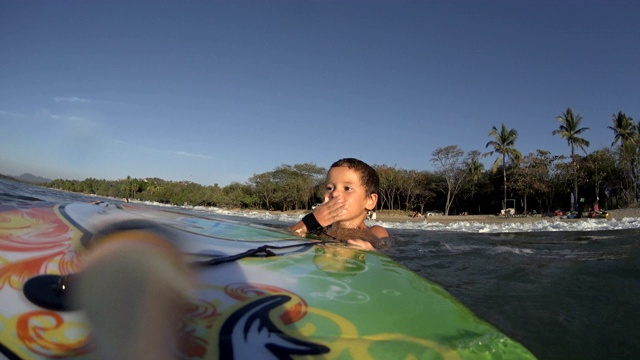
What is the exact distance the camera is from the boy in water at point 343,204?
318 centimetres

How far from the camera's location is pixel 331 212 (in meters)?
3.19

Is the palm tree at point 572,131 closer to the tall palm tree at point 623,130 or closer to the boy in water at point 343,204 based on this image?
the tall palm tree at point 623,130

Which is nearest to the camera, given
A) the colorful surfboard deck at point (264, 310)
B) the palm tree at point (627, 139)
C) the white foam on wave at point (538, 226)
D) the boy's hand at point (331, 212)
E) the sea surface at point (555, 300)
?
the colorful surfboard deck at point (264, 310)

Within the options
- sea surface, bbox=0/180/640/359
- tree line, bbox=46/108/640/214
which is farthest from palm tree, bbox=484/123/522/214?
sea surface, bbox=0/180/640/359

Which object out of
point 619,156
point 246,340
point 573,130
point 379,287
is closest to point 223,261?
point 246,340

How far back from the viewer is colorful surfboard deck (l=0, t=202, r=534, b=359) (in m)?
0.92

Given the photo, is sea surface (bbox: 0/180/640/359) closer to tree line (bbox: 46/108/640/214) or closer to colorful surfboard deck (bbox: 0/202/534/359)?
colorful surfboard deck (bbox: 0/202/534/359)

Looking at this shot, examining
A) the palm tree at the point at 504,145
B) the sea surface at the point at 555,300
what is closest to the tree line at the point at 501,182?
the palm tree at the point at 504,145

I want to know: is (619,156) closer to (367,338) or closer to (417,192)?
(417,192)

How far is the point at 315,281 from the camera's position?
4.73ft

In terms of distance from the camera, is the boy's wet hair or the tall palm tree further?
the tall palm tree

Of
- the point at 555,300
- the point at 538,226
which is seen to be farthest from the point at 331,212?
the point at 538,226

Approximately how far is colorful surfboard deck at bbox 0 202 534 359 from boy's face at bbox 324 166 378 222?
148 cm

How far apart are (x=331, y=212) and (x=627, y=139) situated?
35955 millimetres
